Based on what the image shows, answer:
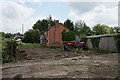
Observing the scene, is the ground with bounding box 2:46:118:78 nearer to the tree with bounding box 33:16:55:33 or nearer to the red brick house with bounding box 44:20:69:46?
the red brick house with bounding box 44:20:69:46

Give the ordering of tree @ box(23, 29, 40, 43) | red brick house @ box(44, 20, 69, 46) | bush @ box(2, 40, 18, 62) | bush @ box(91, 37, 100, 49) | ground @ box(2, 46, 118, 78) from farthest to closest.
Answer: tree @ box(23, 29, 40, 43), red brick house @ box(44, 20, 69, 46), bush @ box(91, 37, 100, 49), bush @ box(2, 40, 18, 62), ground @ box(2, 46, 118, 78)

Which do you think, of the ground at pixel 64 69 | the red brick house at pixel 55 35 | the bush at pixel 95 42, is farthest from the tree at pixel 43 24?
the ground at pixel 64 69

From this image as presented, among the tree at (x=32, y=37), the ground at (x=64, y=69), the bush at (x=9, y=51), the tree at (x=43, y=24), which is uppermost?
the tree at (x=43, y=24)

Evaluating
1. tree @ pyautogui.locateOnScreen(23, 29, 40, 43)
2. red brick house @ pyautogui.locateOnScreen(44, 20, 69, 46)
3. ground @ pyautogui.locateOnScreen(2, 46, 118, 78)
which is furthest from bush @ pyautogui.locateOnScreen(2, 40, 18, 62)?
tree @ pyautogui.locateOnScreen(23, 29, 40, 43)

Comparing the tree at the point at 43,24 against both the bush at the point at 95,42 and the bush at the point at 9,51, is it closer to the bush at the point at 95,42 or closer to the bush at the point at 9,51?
the bush at the point at 95,42

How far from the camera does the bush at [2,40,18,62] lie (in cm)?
1128

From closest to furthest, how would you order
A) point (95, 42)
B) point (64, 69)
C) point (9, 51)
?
point (64, 69) → point (9, 51) → point (95, 42)

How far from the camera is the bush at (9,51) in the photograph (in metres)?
11.3

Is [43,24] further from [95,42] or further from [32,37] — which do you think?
[95,42]

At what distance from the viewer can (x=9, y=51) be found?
11633 mm

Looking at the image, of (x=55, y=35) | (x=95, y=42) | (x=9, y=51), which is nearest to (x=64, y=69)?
(x=9, y=51)

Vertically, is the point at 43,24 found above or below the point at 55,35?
above

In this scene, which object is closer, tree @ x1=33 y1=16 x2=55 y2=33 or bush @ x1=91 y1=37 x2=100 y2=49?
bush @ x1=91 y1=37 x2=100 y2=49

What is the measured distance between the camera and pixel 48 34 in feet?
121
